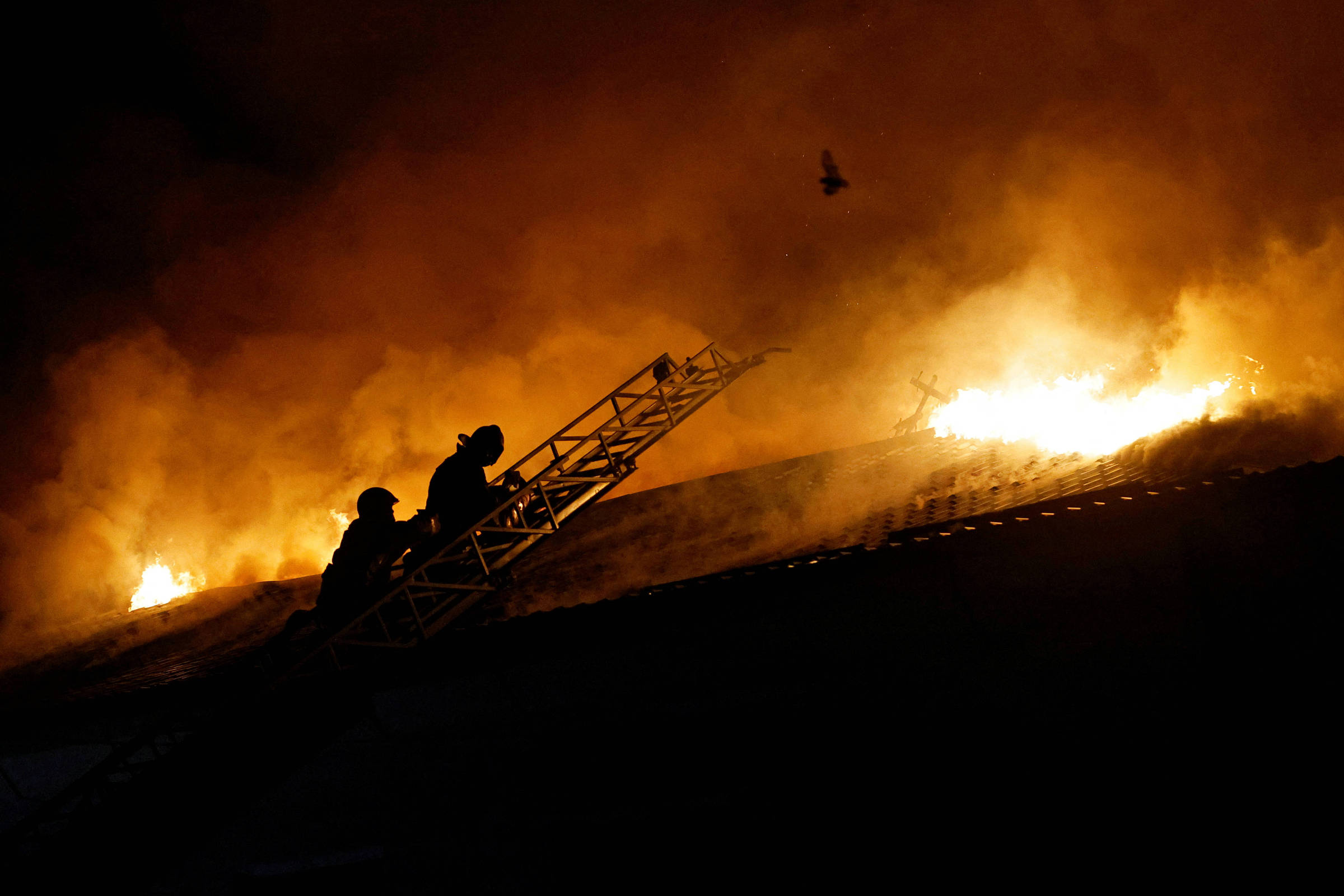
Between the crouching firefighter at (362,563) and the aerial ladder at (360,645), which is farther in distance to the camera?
the crouching firefighter at (362,563)

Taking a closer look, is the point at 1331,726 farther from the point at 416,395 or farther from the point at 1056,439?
the point at 416,395

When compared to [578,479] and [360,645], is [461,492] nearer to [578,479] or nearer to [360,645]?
[578,479]

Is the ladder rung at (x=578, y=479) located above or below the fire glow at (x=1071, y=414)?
above

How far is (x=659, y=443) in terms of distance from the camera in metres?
24.8

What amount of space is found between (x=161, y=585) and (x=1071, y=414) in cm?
2338

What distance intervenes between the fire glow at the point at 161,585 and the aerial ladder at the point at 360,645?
1012cm

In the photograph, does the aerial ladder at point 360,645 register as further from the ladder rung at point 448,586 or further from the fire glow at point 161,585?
the fire glow at point 161,585

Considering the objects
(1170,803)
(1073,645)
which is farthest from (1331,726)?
(1073,645)

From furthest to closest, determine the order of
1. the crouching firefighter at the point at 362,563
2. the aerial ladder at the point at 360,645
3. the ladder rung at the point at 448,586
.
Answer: the crouching firefighter at the point at 362,563 < the ladder rung at the point at 448,586 < the aerial ladder at the point at 360,645

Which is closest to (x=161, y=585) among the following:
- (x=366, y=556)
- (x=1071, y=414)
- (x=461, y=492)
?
(x=366, y=556)

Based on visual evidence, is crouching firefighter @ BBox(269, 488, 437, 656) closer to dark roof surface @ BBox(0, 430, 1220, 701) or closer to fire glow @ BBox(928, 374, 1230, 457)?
dark roof surface @ BBox(0, 430, 1220, 701)

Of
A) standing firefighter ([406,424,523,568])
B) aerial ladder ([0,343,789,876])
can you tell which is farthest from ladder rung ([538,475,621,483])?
standing firefighter ([406,424,523,568])

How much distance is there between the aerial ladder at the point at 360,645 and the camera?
7.04 metres

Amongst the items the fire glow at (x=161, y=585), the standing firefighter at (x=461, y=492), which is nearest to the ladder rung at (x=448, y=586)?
the standing firefighter at (x=461, y=492)
